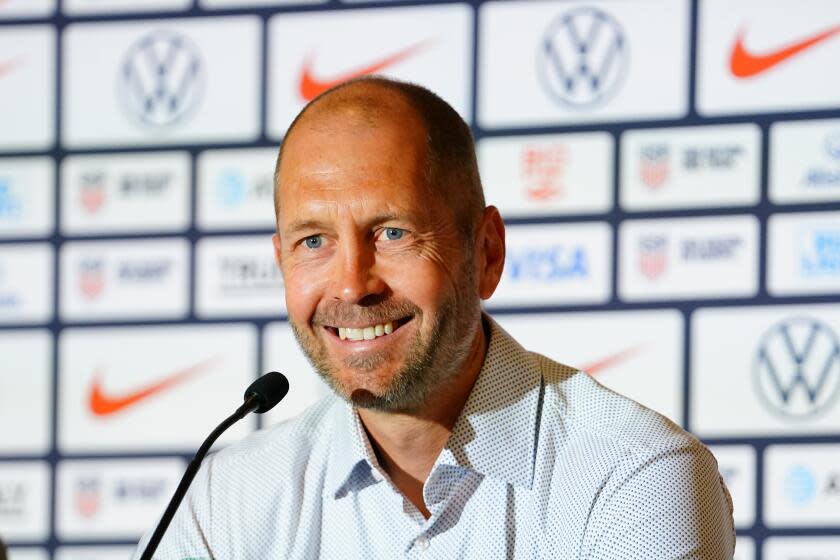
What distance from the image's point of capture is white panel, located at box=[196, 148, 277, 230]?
2525 mm

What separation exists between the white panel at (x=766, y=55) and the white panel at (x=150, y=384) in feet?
3.60

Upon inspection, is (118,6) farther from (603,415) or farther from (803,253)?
(603,415)

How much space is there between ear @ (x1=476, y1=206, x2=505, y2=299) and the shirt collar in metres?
0.07

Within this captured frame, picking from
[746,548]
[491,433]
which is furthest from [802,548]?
[491,433]

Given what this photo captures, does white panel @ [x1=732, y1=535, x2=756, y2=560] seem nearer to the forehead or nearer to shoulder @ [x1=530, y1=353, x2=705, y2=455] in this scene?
shoulder @ [x1=530, y1=353, x2=705, y2=455]

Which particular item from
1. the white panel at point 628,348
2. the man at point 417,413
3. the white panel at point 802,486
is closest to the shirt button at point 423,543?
the man at point 417,413

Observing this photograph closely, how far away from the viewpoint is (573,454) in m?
1.32

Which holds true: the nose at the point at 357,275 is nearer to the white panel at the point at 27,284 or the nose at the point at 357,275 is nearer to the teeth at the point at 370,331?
the teeth at the point at 370,331

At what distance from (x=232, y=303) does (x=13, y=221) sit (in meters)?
0.56

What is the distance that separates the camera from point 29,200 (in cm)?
264

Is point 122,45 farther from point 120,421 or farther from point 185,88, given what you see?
point 120,421

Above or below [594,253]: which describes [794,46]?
above

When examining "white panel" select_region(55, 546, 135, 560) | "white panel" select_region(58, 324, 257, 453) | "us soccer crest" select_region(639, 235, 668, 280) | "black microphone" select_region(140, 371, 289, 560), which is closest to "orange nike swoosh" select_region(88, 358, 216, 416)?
"white panel" select_region(58, 324, 257, 453)

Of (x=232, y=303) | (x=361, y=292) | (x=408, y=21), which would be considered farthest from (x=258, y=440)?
(x=408, y=21)
